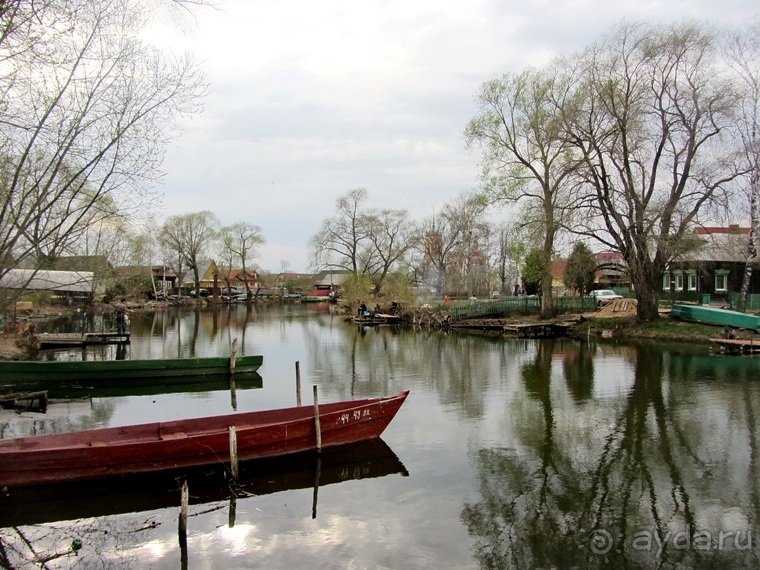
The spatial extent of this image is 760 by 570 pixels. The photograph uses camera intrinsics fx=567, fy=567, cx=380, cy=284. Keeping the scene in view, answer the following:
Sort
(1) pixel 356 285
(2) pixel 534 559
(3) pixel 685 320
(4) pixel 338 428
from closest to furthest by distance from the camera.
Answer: (2) pixel 534 559, (4) pixel 338 428, (3) pixel 685 320, (1) pixel 356 285

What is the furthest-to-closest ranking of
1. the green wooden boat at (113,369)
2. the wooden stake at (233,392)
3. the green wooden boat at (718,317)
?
the green wooden boat at (718,317) → the green wooden boat at (113,369) → the wooden stake at (233,392)

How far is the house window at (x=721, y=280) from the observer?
41.4 metres

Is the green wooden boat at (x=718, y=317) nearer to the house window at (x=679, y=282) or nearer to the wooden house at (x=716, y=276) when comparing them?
the wooden house at (x=716, y=276)

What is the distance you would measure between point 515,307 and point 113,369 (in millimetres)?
30038

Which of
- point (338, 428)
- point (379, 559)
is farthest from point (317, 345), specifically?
point (379, 559)

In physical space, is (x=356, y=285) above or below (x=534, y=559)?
above

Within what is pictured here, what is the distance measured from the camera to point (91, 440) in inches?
414

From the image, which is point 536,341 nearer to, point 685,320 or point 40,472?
point 685,320

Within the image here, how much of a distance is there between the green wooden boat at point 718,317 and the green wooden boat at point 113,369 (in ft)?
75.9

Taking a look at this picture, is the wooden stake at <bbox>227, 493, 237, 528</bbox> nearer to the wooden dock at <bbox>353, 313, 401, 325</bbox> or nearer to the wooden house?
the wooden house

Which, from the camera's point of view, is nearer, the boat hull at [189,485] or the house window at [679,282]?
the boat hull at [189,485]

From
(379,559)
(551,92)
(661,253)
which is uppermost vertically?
(551,92)

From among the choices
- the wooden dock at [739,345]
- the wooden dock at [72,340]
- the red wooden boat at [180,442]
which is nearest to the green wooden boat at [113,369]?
the wooden dock at [72,340]

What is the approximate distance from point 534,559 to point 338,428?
17.5 feet
